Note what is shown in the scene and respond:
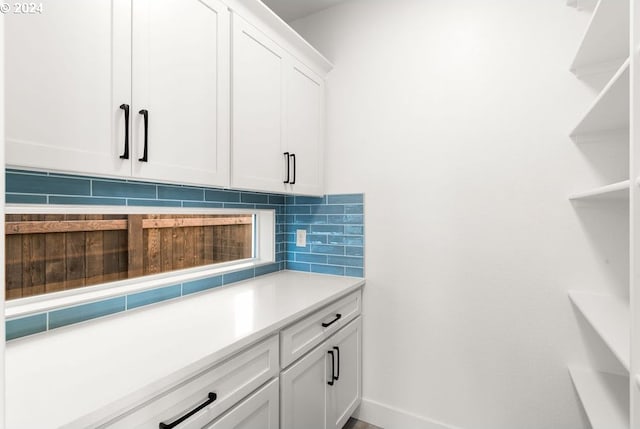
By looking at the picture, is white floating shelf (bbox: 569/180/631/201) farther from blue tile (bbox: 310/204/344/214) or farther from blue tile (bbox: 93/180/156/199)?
blue tile (bbox: 93/180/156/199)

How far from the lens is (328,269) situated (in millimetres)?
2230

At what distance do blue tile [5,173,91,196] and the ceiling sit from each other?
65.7 inches

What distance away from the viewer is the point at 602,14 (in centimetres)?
109

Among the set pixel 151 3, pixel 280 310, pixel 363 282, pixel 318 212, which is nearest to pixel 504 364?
pixel 363 282

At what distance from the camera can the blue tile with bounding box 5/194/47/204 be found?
3.55ft

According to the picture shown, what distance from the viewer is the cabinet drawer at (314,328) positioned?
4.45 feet

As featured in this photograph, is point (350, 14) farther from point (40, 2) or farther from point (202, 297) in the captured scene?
point (202, 297)

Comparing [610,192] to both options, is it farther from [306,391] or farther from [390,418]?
[390,418]

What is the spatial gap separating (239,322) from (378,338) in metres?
1.12

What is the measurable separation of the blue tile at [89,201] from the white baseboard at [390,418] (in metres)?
1.82

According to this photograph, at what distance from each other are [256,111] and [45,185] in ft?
2.96

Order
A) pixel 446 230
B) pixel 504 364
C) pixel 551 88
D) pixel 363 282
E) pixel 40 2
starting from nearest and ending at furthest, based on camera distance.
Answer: pixel 40 2 → pixel 551 88 → pixel 504 364 → pixel 446 230 → pixel 363 282

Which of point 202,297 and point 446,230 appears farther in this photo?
point 446,230

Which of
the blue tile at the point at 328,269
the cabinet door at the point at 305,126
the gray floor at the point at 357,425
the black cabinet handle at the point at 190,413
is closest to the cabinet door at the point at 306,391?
the black cabinet handle at the point at 190,413
